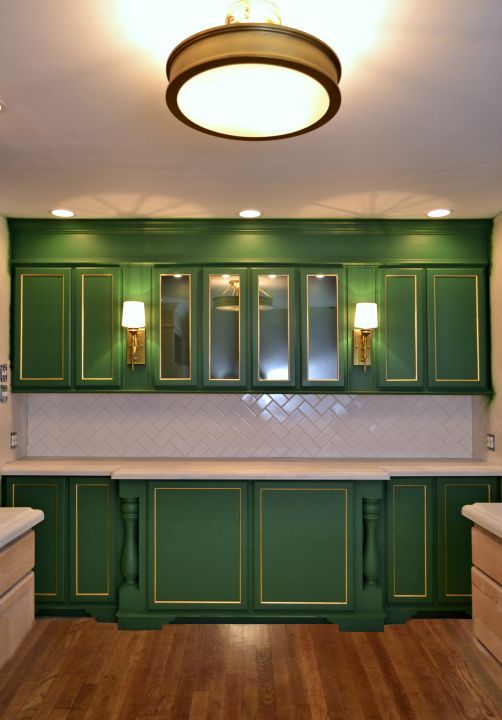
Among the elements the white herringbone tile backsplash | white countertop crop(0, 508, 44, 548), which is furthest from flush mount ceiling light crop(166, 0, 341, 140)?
the white herringbone tile backsplash

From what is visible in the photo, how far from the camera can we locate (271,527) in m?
3.59

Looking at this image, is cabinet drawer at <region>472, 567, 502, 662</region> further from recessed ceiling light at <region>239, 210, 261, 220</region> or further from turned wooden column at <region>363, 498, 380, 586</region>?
recessed ceiling light at <region>239, 210, 261, 220</region>

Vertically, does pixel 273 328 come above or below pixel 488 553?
above

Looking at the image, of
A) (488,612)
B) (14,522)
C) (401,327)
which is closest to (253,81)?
(14,522)

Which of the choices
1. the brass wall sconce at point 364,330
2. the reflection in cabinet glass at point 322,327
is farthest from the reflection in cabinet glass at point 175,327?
the brass wall sconce at point 364,330

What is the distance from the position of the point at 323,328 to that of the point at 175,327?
1.00 metres

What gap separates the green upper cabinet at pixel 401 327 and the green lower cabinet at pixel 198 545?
1.26 metres

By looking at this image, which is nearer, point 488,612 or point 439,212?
point 488,612

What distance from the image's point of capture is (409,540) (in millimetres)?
3652

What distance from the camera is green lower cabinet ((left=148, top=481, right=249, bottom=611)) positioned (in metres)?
3.57

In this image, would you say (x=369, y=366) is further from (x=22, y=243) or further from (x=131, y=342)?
(x=22, y=243)

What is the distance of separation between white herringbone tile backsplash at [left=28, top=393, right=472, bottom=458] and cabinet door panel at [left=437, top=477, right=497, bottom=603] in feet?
1.73

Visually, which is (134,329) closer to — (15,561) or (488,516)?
(15,561)

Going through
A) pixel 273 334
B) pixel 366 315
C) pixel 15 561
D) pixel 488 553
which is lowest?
pixel 488 553
